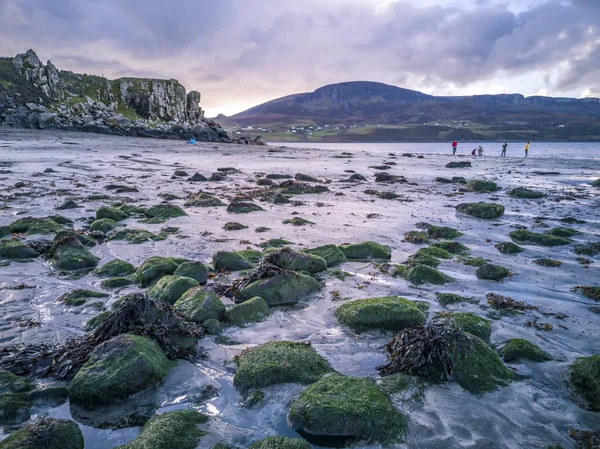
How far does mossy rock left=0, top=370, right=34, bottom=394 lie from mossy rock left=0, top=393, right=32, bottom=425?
21 cm

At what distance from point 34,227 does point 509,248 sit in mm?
11713

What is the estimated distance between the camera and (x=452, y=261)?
8.46m

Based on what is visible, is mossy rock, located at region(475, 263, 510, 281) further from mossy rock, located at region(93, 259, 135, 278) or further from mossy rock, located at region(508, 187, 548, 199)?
mossy rock, located at region(508, 187, 548, 199)

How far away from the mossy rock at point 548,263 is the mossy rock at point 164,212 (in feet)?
31.7

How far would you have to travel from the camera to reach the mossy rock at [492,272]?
7.47m

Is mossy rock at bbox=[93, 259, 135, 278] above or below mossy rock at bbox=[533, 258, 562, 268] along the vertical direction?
above

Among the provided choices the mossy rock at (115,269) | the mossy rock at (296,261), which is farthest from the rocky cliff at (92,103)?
the mossy rock at (296,261)

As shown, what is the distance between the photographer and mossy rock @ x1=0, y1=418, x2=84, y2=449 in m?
2.98

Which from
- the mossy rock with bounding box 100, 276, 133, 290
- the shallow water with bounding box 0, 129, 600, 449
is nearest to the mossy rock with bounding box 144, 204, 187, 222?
the shallow water with bounding box 0, 129, 600, 449

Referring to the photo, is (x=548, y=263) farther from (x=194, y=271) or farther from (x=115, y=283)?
(x=115, y=283)

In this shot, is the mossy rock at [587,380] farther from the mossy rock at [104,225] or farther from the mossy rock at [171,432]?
the mossy rock at [104,225]

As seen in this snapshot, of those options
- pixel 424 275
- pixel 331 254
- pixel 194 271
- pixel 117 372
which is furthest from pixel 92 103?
pixel 117 372

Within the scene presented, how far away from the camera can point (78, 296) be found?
6312 mm

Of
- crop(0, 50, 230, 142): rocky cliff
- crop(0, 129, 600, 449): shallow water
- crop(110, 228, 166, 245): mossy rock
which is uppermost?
crop(0, 50, 230, 142): rocky cliff
